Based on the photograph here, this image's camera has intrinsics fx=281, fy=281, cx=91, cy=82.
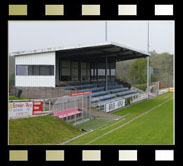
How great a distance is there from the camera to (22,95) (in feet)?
73.2

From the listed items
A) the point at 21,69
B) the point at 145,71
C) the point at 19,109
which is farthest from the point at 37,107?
the point at 145,71

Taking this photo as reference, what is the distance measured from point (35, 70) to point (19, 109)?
9979 millimetres

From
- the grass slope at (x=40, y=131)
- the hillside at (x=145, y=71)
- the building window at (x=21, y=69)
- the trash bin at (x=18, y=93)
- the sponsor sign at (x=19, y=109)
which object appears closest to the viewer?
the grass slope at (x=40, y=131)

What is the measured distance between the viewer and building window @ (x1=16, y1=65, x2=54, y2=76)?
22223 millimetres

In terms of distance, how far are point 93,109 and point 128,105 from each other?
6836mm

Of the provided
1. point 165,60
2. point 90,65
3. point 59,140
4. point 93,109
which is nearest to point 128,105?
point 93,109

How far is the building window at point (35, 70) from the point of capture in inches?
875

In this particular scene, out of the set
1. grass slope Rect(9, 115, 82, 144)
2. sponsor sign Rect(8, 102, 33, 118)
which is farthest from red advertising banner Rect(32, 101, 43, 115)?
grass slope Rect(9, 115, 82, 144)

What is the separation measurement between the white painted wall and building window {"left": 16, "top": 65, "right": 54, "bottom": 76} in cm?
25

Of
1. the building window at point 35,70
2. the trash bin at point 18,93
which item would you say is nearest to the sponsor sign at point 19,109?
the trash bin at point 18,93

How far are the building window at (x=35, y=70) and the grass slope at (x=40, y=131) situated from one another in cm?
839

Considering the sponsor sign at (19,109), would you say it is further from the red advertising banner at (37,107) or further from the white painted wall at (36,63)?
the white painted wall at (36,63)

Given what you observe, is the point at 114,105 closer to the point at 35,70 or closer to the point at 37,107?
the point at 35,70

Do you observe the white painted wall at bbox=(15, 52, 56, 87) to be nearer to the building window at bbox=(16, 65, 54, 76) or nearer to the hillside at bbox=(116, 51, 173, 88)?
the building window at bbox=(16, 65, 54, 76)
